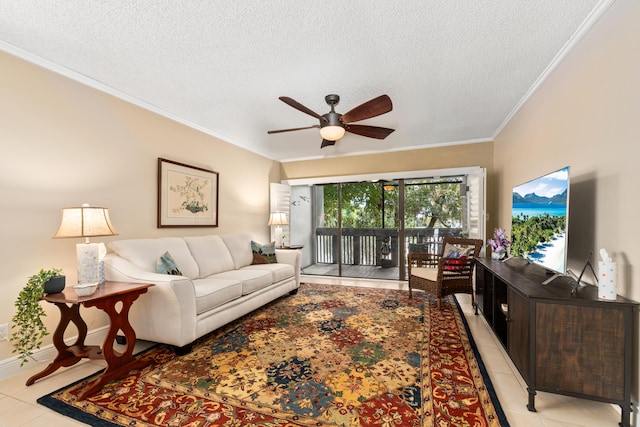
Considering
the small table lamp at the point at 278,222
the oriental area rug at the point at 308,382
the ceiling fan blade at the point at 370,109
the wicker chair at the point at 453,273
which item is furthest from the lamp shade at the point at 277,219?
the ceiling fan blade at the point at 370,109

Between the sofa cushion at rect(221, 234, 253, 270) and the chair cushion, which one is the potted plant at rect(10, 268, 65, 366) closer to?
the sofa cushion at rect(221, 234, 253, 270)

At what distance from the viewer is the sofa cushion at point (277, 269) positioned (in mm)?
3761

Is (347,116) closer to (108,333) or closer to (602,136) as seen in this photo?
(602,136)

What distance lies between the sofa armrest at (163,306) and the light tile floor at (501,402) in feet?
1.45

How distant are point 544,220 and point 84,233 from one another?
351 cm

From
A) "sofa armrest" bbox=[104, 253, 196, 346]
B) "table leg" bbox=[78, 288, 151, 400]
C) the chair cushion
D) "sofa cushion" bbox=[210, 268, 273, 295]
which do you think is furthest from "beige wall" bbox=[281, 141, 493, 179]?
"table leg" bbox=[78, 288, 151, 400]

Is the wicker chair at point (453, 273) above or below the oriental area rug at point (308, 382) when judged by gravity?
above

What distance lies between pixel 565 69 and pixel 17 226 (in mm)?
4514

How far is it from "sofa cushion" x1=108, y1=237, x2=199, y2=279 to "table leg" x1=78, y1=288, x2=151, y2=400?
63cm

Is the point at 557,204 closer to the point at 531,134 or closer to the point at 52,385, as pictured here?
the point at 531,134

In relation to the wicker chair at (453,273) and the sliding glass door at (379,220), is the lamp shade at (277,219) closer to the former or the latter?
the sliding glass door at (379,220)

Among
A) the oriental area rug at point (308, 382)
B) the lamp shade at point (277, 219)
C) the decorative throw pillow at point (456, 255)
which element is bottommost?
the oriental area rug at point (308, 382)

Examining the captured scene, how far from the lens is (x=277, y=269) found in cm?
385

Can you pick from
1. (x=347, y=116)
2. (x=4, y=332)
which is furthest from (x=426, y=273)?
(x=4, y=332)
